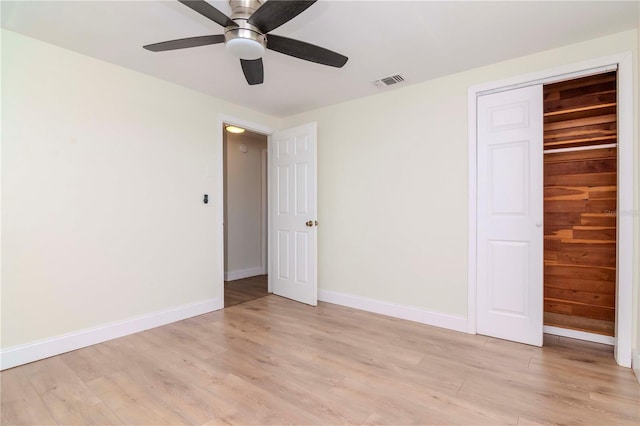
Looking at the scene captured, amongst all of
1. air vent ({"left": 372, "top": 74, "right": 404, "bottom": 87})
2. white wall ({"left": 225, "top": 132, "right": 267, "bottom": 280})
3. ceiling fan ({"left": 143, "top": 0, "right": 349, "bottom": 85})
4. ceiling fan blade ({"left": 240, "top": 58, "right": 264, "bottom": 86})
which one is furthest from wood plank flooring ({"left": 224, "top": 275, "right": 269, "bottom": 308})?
air vent ({"left": 372, "top": 74, "right": 404, "bottom": 87})

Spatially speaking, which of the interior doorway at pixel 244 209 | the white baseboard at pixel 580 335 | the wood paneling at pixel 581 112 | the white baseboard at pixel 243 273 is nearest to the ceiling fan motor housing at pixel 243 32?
the wood paneling at pixel 581 112

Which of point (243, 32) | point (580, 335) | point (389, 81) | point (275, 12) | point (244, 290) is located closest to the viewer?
point (275, 12)

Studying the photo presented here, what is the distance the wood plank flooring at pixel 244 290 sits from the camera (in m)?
3.87

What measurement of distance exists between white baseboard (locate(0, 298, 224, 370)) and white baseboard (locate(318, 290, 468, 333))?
4.81ft

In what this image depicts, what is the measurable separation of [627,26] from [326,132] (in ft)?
8.88

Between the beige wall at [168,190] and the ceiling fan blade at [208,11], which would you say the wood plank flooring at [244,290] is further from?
the ceiling fan blade at [208,11]

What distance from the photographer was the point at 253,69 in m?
2.16

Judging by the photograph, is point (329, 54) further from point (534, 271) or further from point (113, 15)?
point (534, 271)

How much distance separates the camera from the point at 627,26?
2131 mm

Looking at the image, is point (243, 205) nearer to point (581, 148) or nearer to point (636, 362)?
point (581, 148)

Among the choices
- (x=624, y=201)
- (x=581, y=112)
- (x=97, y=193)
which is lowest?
(x=624, y=201)

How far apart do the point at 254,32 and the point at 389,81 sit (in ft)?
5.49

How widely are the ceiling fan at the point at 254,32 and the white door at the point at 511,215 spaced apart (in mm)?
1605

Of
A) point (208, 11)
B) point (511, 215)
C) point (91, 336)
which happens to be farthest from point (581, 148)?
point (91, 336)
